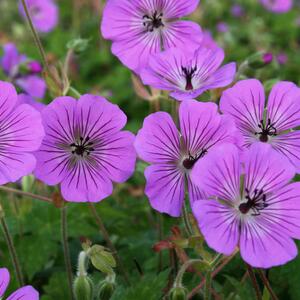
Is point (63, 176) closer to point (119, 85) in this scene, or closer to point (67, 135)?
point (67, 135)

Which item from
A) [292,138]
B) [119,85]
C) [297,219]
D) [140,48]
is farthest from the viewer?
[119,85]

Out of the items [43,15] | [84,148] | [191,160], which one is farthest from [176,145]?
[43,15]

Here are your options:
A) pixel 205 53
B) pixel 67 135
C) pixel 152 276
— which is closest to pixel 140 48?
pixel 205 53

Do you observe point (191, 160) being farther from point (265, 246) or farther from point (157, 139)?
point (265, 246)

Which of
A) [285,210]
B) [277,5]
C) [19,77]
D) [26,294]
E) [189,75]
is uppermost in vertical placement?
[277,5]

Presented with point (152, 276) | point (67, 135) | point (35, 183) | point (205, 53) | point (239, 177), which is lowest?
point (152, 276)

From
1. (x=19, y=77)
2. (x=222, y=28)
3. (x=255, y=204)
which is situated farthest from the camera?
(x=222, y=28)

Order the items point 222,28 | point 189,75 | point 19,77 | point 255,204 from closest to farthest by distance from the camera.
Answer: point 255,204
point 189,75
point 19,77
point 222,28
